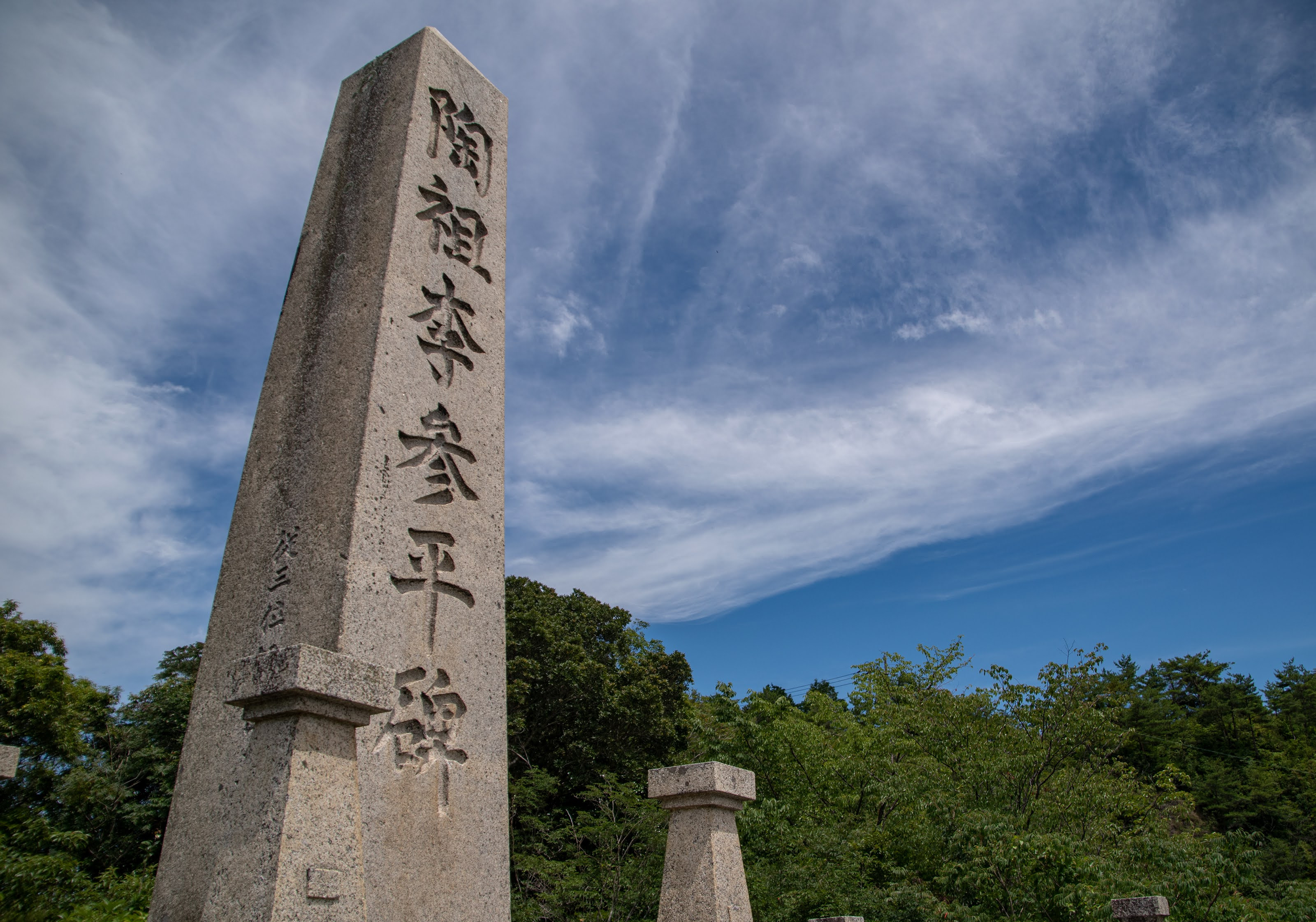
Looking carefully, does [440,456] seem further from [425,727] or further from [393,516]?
[425,727]

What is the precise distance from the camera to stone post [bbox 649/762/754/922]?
3320 mm

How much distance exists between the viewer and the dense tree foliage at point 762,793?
30.3 feet

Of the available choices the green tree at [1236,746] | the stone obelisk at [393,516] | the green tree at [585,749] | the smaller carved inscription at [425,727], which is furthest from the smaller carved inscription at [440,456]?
the green tree at [1236,746]

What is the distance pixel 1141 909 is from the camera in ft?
24.3

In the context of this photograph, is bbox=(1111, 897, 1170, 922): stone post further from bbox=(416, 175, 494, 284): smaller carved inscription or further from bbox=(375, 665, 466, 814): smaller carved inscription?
bbox=(416, 175, 494, 284): smaller carved inscription

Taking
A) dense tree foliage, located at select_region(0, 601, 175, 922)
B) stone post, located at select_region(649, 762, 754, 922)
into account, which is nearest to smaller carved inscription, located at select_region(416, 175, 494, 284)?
stone post, located at select_region(649, 762, 754, 922)

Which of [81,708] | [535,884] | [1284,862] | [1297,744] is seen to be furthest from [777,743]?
[1297,744]

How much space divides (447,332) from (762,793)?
11972 millimetres

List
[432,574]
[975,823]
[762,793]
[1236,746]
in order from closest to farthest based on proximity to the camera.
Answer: [432,574]
[975,823]
[762,793]
[1236,746]

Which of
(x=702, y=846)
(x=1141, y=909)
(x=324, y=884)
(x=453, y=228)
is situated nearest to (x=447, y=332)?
(x=453, y=228)

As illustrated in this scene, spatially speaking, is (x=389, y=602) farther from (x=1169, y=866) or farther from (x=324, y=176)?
(x=1169, y=866)

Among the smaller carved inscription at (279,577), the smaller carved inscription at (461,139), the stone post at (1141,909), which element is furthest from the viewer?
the stone post at (1141,909)

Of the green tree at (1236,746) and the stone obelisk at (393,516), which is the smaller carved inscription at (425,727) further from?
the green tree at (1236,746)

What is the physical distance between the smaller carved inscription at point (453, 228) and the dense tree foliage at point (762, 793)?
560 cm
